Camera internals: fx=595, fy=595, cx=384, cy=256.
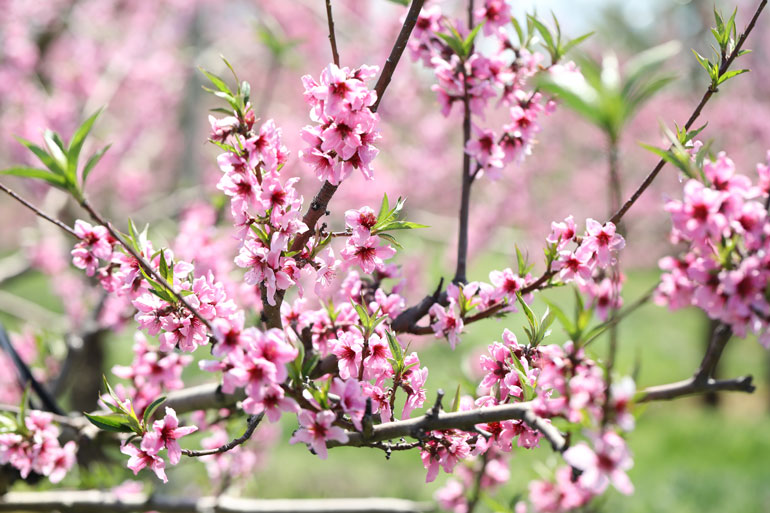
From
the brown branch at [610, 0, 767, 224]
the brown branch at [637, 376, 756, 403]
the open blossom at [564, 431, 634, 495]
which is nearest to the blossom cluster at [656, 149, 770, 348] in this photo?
the brown branch at [610, 0, 767, 224]

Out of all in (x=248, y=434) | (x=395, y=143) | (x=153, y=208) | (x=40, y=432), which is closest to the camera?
(x=248, y=434)

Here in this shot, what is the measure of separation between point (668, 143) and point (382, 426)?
0.80 meters

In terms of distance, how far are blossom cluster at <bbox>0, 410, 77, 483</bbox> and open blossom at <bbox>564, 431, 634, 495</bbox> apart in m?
1.42

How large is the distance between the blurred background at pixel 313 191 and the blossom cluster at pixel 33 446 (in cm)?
53

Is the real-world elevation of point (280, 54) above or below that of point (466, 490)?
above

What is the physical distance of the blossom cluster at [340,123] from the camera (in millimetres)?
1211

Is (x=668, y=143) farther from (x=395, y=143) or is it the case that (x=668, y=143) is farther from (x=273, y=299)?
(x=395, y=143)

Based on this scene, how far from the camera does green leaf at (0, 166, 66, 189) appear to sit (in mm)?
1024

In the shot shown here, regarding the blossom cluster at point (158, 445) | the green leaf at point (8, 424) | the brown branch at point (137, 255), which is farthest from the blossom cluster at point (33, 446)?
the brown branch at point (137, 255)

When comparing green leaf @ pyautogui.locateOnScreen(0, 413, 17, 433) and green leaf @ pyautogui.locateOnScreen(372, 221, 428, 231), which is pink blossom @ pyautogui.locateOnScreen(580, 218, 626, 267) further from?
green leaf @ pyautogui.locateOnScreen(0, 413, 17, 433)

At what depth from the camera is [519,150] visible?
69.9 inches

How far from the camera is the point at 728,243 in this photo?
112 centimetres

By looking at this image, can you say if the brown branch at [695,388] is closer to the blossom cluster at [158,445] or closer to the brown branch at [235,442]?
the brown branch at [235,442]

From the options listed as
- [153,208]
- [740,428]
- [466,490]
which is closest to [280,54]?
[466,490]
